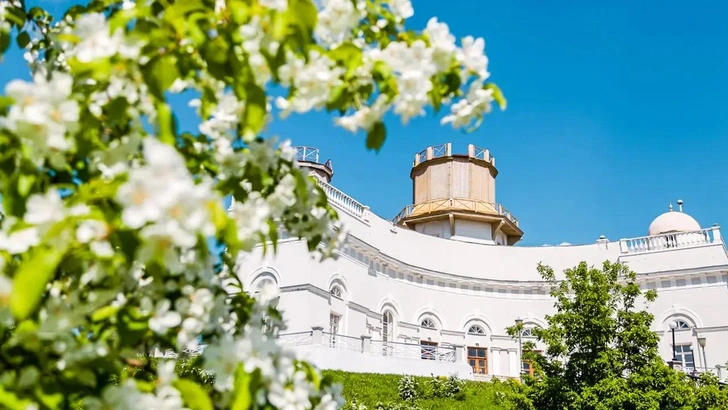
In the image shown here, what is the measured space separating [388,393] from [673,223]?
2036cm

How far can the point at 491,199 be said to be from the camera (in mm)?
35094

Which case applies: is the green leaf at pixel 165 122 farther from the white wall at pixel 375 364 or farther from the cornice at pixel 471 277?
the cornice at pixel 471 277

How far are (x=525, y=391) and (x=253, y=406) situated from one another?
12.8 meters

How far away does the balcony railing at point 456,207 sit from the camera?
33.3 meters

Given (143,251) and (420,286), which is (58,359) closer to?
(143,251)

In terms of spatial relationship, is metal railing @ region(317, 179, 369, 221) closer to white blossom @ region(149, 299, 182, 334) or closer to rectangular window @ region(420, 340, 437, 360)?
rectangular window @ region(420, 340, 437, 360)

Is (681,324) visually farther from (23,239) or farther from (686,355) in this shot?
(23,239)

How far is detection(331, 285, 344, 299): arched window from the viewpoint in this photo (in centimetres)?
2397

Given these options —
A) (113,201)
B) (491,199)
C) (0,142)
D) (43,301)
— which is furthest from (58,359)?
(491,199)

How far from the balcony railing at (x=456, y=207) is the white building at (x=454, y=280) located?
7 centimetres

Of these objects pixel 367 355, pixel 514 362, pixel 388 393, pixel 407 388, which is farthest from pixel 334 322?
pixel 514 362

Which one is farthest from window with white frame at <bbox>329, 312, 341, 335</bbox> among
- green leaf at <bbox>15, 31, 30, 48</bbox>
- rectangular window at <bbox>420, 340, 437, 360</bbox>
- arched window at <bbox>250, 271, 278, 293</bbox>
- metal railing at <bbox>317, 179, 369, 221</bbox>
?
green leaf at <bbox>15, 31, 30, 48</bbox>

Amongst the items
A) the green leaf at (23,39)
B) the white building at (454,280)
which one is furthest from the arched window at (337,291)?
the green leaf at (23,39)

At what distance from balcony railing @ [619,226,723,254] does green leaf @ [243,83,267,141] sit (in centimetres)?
3156
